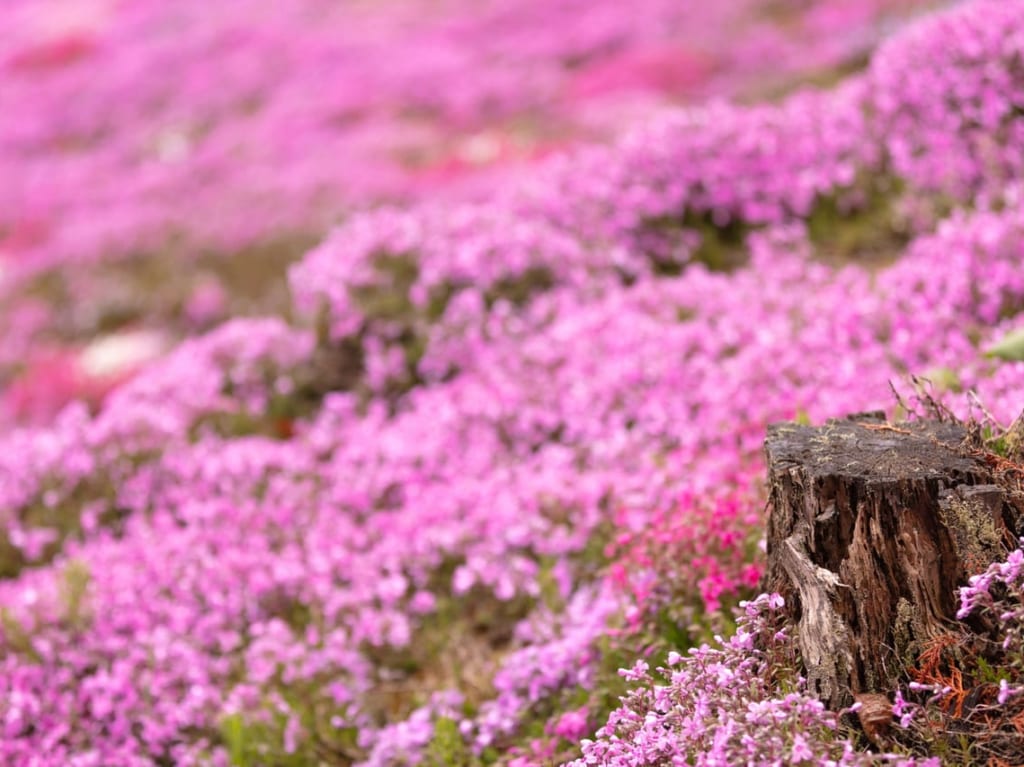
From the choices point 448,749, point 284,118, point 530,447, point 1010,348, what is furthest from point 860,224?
point 284,118

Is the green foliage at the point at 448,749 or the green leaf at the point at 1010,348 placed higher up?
the green leaf at the point at 1010,348

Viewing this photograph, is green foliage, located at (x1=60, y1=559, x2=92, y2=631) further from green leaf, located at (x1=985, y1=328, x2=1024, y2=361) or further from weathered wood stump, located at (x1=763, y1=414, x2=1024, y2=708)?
green leaf, located at (x1=985, y1=328, x2=1024, y2=361)

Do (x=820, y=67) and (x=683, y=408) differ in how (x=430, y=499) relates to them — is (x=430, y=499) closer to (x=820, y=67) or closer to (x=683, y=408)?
(x=683, y=408)

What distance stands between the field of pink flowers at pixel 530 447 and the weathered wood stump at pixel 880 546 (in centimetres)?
14

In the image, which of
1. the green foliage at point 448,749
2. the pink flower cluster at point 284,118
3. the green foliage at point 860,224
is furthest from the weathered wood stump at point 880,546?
the pink flower cluster at point 284,118

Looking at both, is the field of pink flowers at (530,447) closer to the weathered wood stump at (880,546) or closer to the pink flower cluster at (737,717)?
the pink flower cluster at (737,717)

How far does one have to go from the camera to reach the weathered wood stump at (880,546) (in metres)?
3.02

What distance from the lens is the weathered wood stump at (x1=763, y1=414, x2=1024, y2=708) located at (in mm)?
3016

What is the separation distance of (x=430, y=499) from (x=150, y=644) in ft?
5.84

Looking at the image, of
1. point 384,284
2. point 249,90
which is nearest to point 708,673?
point 384,284

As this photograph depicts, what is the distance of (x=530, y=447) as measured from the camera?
6953 millimetres

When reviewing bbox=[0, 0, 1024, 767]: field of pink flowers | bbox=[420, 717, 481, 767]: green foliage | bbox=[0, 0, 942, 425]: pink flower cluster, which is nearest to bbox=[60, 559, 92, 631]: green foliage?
bbox=[0, 0, 1024, 767]: field of pink flowers

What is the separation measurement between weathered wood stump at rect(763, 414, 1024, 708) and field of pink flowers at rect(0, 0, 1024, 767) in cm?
14

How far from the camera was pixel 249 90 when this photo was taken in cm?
2308
